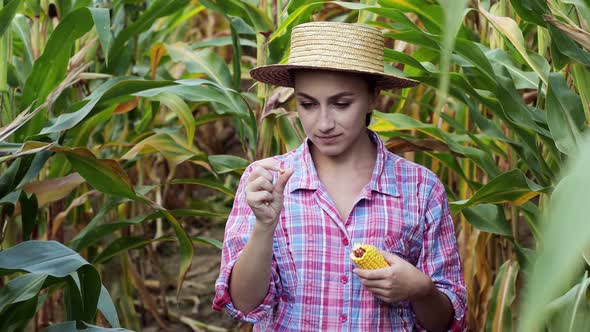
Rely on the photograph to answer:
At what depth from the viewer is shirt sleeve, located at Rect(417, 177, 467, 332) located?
1252mm

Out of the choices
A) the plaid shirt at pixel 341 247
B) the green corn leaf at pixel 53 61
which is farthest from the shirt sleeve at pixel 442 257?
the green corn leaf at pixel 53 61

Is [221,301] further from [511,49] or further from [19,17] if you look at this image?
[19,17]

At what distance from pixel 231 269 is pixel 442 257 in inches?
12.6

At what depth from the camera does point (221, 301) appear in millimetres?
1213

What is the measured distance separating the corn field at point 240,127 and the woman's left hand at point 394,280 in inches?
6.2

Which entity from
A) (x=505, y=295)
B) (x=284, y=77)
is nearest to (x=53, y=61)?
(x=284, y=77)

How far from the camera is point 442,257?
1.26 m

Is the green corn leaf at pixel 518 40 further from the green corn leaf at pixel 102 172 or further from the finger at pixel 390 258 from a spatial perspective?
the green corn leaf at pixel 102 172

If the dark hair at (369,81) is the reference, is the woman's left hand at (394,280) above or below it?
below

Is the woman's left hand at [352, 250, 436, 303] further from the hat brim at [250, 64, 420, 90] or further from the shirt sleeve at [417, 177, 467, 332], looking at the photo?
the hat brim at [250, 64, 420, 90]

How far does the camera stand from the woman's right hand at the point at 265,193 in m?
1.04

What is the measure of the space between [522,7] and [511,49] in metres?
0.30

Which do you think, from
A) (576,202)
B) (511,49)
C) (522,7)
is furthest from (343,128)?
(576,202)

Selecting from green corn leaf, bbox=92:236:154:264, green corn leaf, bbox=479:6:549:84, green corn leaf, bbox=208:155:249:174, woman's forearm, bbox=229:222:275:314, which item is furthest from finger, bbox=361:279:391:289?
green corn leaf, bbox=92:236:154:264
